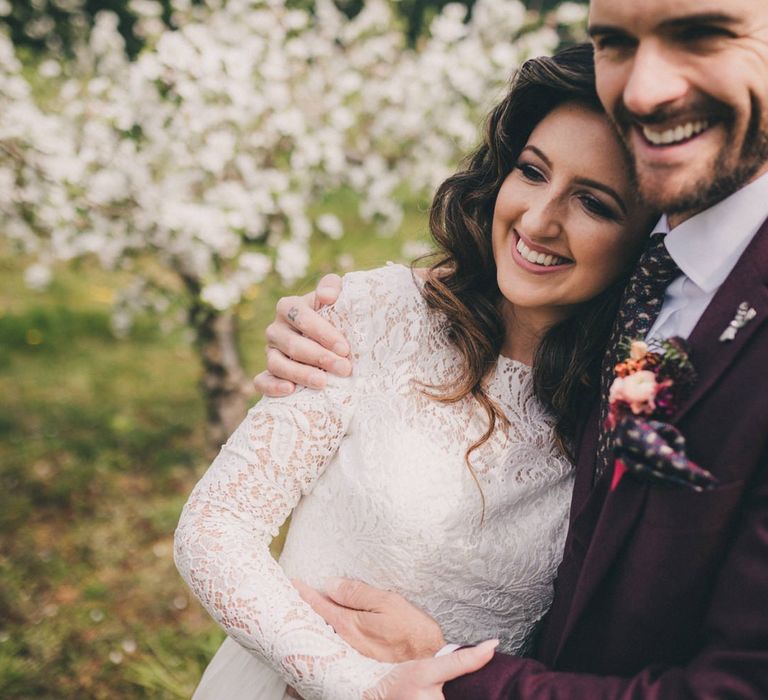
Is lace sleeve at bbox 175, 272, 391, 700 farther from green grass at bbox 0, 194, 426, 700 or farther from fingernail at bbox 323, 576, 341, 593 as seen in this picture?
green grass at bbox 0, 194, 426, 700

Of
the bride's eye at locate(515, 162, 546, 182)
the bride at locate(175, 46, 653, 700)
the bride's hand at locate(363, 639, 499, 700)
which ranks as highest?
the bride's eye at locate(515, 162, 546, 182)

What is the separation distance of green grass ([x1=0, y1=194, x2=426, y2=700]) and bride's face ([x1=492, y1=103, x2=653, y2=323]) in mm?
635

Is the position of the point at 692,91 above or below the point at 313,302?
above

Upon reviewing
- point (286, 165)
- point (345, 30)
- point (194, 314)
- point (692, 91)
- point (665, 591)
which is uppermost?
point (345, 30)

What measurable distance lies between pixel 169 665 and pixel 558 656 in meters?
2.61

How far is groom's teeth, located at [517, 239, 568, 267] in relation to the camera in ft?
6.32

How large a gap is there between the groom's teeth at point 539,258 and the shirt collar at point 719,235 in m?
0.34

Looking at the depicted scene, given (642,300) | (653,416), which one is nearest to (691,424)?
(653,416)

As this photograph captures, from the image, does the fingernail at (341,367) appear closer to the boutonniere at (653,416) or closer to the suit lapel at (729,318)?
the boutonniere at (653,416)

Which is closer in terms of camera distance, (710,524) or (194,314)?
(710,524)

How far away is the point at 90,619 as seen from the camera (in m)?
3.96

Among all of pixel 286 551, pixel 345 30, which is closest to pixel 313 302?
pixel 286 551

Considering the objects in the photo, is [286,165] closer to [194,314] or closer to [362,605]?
[194,314]

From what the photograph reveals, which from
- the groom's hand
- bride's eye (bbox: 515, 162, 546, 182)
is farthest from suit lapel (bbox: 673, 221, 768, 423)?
the groom's hand
